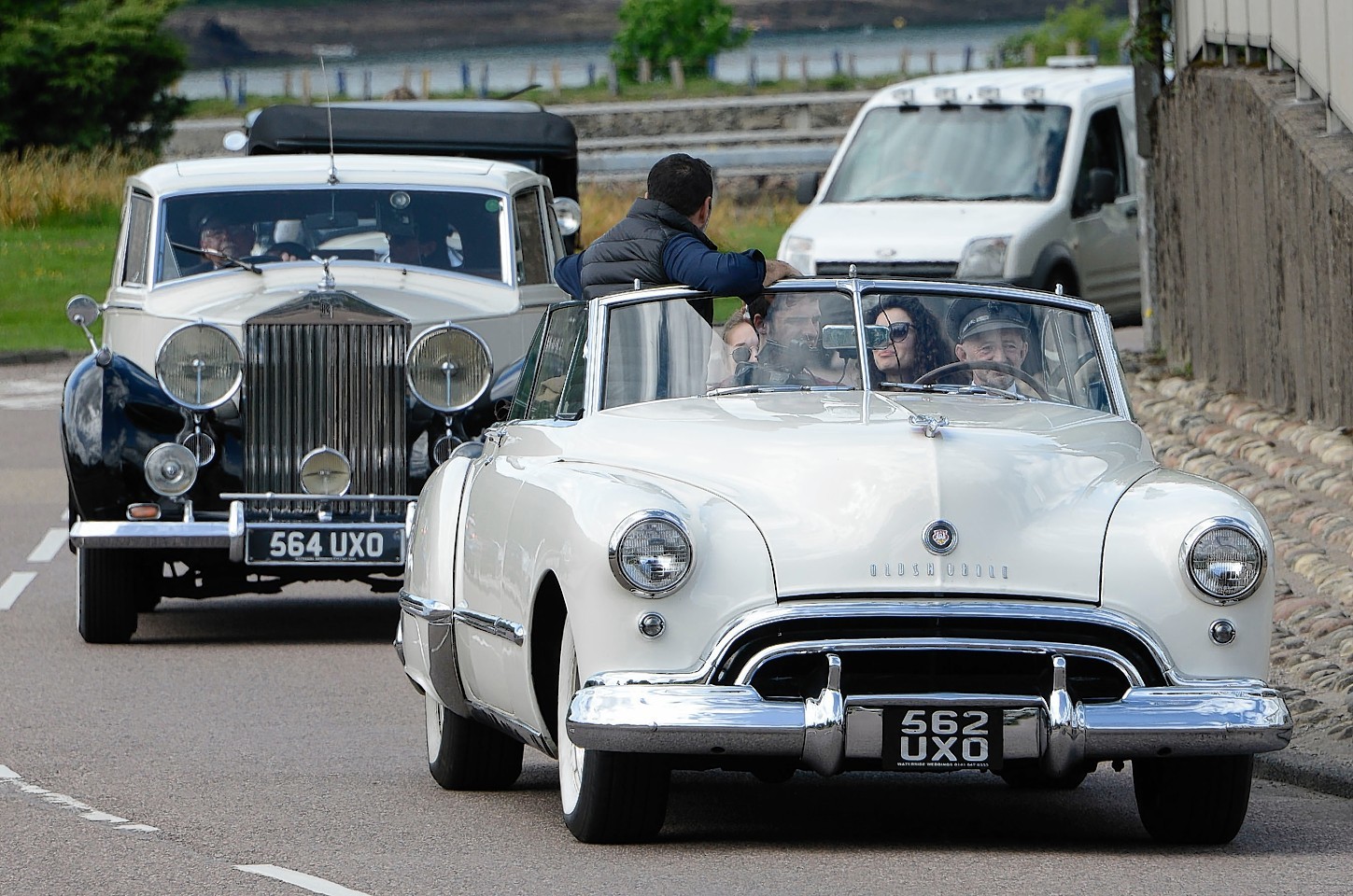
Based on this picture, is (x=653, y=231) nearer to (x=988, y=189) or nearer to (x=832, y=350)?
(x=832, y=350)

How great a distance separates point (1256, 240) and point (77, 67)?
27651 mm

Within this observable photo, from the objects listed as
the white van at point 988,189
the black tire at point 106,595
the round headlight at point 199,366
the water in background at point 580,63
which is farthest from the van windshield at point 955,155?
the water in background at point 580,63

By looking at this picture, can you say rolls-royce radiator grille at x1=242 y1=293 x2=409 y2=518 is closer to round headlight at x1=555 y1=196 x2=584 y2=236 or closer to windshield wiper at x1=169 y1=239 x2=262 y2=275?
windshield wiper at x1=169 y1=239 x2=262 y2=275

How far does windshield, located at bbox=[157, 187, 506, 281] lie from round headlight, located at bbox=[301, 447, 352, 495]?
1492mm

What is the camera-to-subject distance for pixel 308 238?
13258 millimetres

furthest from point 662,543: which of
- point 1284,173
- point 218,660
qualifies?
point 1284,173

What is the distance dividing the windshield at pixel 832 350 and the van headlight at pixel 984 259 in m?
12.5

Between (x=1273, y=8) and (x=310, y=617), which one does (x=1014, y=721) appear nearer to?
(x=310, y=617)

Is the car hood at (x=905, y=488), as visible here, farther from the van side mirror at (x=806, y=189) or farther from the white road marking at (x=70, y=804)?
the van side mirror at (x=806, y=189)

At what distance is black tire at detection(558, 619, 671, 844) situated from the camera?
22.1ft

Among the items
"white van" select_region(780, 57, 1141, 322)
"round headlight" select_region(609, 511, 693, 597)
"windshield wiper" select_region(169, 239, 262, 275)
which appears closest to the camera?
"round headlight" select_region(609, 511, 693, 597)

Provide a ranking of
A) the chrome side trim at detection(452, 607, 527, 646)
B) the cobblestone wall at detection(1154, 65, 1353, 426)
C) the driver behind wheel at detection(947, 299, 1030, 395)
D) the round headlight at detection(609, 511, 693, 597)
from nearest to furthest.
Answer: the round headlight at detection(609, 511, 693, 597) < the chrome side trim at detection(452, 607, 527, 646) < the driver behind wheel at detection(947, 299, 1030, 395) < the cobblestone wall at detection(1154, 65, 1353, 426)

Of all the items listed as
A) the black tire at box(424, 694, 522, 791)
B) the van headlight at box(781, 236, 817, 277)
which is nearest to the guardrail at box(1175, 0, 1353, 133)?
the van headlight at box(781, 236, 817, 277)

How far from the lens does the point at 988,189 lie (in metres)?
21.9
